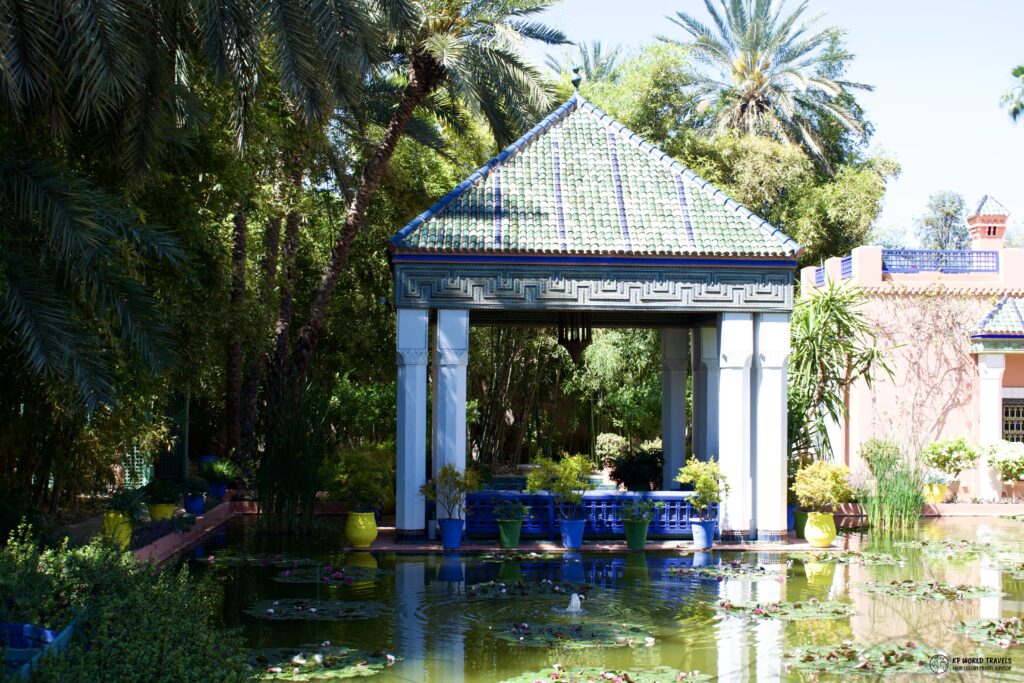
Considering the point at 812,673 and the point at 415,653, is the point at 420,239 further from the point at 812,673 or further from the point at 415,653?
the point at 812,673

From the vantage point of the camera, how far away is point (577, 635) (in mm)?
8508

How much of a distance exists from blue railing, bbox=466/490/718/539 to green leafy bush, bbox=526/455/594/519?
0.69 ft

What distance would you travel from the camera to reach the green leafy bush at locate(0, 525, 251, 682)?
546 cm

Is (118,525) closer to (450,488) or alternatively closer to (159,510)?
(159,510)

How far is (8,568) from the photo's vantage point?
689 centimetres

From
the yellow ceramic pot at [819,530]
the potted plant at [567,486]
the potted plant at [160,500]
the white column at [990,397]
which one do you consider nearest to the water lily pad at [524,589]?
the potted plant at [567,486]

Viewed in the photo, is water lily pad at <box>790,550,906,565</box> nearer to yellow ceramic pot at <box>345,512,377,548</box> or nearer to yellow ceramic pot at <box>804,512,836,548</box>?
yellow ceramic pot at <box>804,512,836,548</box>

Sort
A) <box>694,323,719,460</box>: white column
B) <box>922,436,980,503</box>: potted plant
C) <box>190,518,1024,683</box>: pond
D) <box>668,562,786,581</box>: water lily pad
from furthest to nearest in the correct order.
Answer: <box>922,436,980,503</box>: potted plant, <box>694,323,719,460</box>: white column, <box>668,562,786,581</box>: water lily pad, <box>190,518,1024,683</box>: pond

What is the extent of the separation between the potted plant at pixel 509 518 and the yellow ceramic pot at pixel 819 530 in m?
3.77

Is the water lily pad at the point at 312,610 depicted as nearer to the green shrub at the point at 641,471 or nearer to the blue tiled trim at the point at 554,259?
the blue tiled trim at the point at 554,259

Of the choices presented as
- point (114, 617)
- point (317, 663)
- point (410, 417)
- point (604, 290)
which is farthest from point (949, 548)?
point (114, 617)

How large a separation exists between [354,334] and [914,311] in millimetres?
11954

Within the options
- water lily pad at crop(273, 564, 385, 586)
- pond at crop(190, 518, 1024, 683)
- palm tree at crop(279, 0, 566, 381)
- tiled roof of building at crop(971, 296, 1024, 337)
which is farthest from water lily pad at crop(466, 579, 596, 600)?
tiled roof of building at crop(971, 296, 1024, 337)

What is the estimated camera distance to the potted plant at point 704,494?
1389 cm
